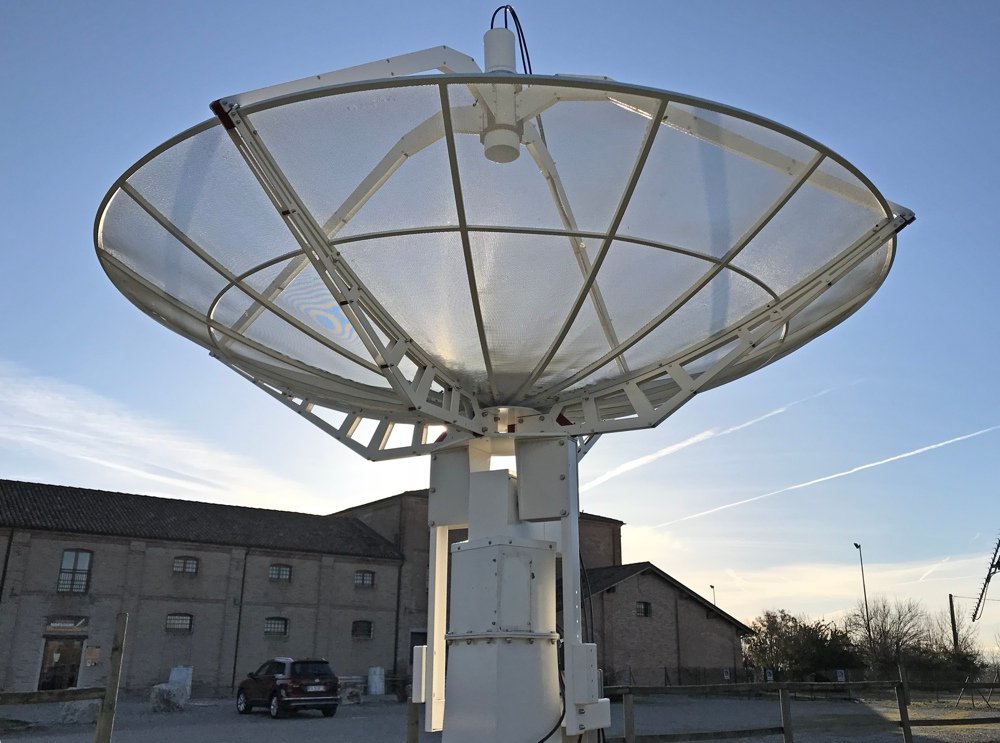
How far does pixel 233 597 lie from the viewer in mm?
39688

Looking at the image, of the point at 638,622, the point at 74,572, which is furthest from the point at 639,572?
the point at 74,572

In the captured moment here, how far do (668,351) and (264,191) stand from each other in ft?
14.4

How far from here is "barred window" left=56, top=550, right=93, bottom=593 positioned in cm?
3616

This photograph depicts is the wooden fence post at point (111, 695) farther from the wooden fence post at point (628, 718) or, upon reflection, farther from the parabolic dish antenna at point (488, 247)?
the wooden fence post at point (628, 718)

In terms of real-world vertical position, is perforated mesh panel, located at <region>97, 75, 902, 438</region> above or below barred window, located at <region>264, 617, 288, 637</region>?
above

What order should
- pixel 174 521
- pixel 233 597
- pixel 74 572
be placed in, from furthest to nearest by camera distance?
pixel 174 521, pixel 233 597, pixel 74 572

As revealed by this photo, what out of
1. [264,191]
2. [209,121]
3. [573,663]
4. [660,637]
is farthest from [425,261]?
[660,637]

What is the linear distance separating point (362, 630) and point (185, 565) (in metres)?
9.20

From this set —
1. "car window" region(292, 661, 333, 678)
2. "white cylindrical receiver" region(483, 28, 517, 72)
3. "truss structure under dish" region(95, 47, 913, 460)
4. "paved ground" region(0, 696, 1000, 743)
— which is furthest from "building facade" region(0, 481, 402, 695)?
"white cylindrical receiver" region(483, 28, 517, 72)

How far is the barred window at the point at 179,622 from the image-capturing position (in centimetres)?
3781

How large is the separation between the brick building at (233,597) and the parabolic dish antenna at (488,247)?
2751 centimetres

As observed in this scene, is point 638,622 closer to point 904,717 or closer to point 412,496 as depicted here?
point 412,496

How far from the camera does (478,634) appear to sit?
791 cm

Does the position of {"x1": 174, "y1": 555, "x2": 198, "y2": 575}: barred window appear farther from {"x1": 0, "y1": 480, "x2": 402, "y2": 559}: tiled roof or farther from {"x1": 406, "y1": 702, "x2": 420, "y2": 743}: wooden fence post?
{"x1": 406, "y1": 702, "x2": 420, "y2": 743}: wooden fence post
